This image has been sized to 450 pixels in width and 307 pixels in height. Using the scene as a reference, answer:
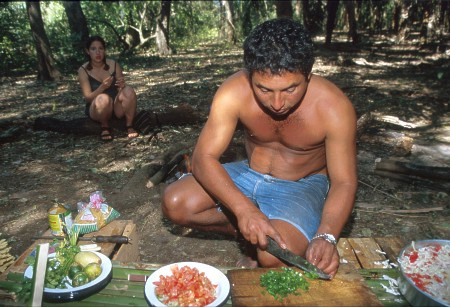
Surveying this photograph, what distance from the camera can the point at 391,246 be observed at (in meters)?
2.46

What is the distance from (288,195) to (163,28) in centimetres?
1410

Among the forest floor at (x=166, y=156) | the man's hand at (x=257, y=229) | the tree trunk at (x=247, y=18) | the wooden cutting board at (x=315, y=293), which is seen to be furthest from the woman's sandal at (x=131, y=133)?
the tree trunk at (x=247, y=18)

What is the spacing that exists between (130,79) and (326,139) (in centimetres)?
904

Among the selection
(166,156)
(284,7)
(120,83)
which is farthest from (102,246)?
(284,7)

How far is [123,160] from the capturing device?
5098mm

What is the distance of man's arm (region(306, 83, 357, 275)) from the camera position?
2.32m

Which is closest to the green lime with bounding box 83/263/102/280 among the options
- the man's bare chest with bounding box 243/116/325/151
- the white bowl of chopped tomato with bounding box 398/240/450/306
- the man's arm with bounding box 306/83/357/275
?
the man's arm with bounding box 306/83/357/275

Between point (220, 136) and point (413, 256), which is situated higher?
point (220, 136)

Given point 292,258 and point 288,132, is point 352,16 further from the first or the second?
point 292,258

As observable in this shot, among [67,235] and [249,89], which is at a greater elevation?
[249,89]

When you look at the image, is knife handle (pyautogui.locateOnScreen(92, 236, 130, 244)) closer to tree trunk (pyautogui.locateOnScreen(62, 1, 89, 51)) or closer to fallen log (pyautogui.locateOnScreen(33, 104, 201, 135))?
fallen log (pyautogui.locateOnScreen(33, 104, 201, 135))

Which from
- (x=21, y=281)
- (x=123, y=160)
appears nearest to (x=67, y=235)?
(x=21, y=281)

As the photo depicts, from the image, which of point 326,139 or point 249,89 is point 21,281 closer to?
point 249,89

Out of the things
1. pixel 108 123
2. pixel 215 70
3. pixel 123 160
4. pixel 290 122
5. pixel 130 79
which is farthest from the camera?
pixel 215 70
